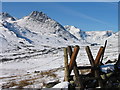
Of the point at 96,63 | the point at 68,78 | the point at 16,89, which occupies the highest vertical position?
the point at 96,63

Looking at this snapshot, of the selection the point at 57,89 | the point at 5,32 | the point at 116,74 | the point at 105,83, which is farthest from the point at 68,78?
the point at 5,32

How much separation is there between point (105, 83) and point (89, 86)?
746 millimetres

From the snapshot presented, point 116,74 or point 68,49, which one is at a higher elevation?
point 68,49

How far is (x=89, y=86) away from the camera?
9312 mm

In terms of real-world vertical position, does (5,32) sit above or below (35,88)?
above

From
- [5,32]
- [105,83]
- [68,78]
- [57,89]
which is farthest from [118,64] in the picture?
[5,32]

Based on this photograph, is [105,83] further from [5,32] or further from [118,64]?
[5,32]

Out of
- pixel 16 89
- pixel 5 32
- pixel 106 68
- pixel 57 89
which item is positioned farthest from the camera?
pixel 5 32

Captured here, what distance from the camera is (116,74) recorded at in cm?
993

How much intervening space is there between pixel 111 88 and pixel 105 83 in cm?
33

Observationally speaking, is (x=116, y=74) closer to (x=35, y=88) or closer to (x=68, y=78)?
(x=68, y=78)

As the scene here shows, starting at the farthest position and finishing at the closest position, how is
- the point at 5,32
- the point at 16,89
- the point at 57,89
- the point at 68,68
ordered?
the point at 5,32
the point at 16,89
the point at 68,68
the point at 57,89

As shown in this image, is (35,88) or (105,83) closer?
(105,83)

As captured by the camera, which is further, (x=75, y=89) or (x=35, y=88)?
(x=35, y=88)
